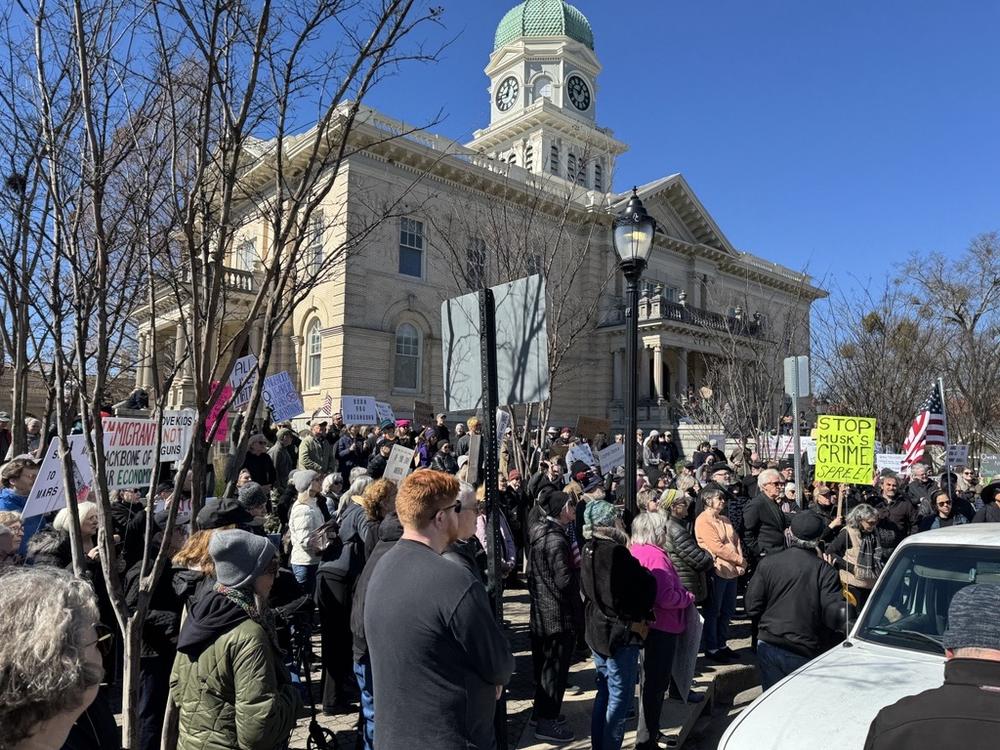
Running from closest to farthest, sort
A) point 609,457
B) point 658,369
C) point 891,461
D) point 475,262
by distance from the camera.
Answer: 1. point 609,457
2. point 475,262
3. point 891,461
4. point 658,369

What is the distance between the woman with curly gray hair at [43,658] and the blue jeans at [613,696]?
11.9 ft

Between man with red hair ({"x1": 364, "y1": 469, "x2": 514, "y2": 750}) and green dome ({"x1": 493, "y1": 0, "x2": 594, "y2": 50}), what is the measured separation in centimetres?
4200

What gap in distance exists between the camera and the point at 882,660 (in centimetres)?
384

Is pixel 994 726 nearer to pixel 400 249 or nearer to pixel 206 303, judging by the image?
pixel 206 303

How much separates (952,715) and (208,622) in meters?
2.75

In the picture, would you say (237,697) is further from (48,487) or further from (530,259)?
(530,259)

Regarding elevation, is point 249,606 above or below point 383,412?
below

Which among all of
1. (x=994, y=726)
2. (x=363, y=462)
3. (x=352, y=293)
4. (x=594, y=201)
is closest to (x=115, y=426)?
(x=994, y=726)

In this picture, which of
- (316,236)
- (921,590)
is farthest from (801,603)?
(316,236)

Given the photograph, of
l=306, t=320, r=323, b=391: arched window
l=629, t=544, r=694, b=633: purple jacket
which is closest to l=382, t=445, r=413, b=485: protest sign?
l=629, t=544, r=694, b=633: purple jacket

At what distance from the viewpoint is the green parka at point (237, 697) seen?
2.86m

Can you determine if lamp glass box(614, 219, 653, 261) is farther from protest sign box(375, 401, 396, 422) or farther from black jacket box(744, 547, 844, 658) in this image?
protest sign box(375, 401, 396, 422)

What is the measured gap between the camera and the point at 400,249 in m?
23.8

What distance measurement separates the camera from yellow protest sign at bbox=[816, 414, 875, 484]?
8625 millimetres
